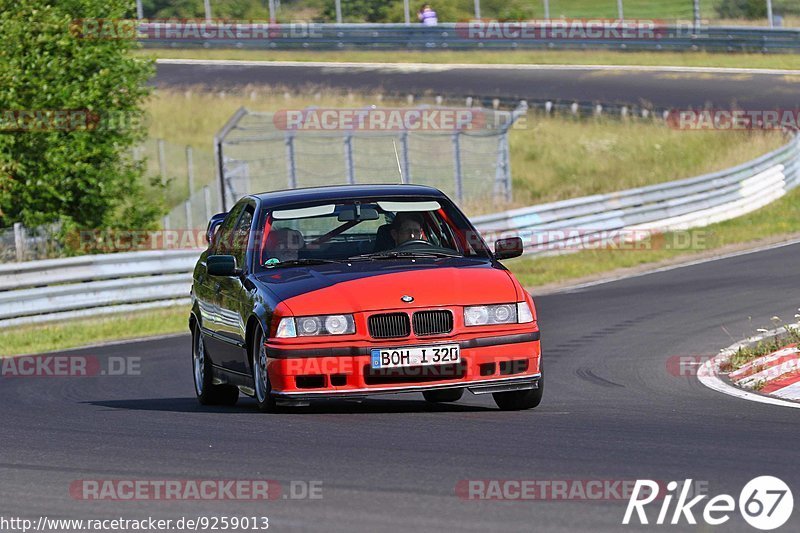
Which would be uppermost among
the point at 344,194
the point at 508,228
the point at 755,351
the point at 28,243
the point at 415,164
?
the point at 344,194

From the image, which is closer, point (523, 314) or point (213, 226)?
point (523, 314)

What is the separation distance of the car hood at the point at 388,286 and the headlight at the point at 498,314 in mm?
40

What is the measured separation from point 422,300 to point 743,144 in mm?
27272

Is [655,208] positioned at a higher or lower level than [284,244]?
lower

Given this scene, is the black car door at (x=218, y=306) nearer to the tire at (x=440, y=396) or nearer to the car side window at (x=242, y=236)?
the car side window at (x=242, y=236)

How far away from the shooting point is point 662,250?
25.1 meters

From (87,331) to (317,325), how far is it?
11339mm

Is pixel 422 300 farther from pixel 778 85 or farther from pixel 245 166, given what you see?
pixel 778 85

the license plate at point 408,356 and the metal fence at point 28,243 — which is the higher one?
the license plate at point 408,356

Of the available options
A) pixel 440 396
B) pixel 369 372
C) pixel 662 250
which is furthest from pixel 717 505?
pixel 662 250

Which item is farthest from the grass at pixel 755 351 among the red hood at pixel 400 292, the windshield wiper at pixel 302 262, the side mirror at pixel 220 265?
the side mirror at pixel 220 265

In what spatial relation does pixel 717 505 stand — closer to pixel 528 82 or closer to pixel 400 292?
pixel 400 292

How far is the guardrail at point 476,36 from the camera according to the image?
45.9 meters

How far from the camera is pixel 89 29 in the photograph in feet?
79.3
